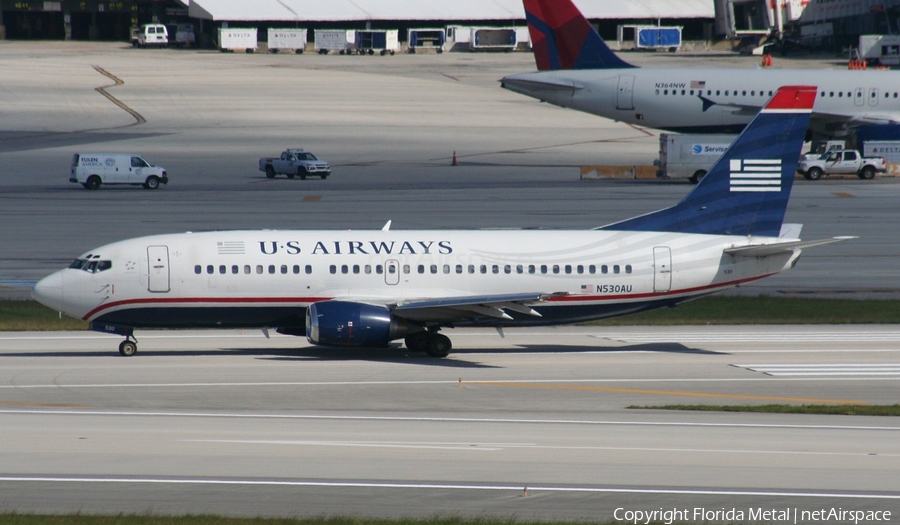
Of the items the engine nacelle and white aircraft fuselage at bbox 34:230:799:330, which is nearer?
the engine nacelle

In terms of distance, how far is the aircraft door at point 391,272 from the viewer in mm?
31938

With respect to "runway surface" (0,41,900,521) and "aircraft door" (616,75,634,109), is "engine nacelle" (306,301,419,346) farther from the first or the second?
"aircraft door" (616,75,634,109)

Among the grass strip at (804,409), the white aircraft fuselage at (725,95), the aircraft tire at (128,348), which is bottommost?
the aircraft tire at (128,348)

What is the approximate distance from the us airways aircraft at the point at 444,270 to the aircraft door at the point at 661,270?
0.03 meters

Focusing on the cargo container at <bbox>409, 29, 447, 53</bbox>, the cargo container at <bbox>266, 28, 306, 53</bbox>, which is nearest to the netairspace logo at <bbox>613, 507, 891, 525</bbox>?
the cargo container at <bbox>266, 28, 306, 53</bbox>

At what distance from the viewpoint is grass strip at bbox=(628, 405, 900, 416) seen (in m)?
24.4

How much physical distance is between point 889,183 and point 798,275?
89.7 feet

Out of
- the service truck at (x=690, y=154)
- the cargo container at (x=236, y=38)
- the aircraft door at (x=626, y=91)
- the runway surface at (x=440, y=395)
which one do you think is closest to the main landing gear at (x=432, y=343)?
the runway surface at (x=440, y=395)

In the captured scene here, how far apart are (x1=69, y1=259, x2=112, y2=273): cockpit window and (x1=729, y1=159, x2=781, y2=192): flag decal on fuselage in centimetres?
1860

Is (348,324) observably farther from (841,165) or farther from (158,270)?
(841,165)

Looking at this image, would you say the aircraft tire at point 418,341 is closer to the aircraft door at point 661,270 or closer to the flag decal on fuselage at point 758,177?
the aircraft door at point 661,270

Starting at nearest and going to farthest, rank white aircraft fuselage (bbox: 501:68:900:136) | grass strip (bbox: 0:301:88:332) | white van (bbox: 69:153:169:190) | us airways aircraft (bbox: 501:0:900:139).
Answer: grass strip (bbox: 0:301:88:332) < white van (bbox: 69:153:169:190) < white aircraft fuselage (bbox: 501:68:900:136) < us airways aircraft (bbox: 501:0:900:139)

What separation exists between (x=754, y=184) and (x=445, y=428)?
51.0 ft

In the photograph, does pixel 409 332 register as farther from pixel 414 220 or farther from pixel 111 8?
pixel 111 8
